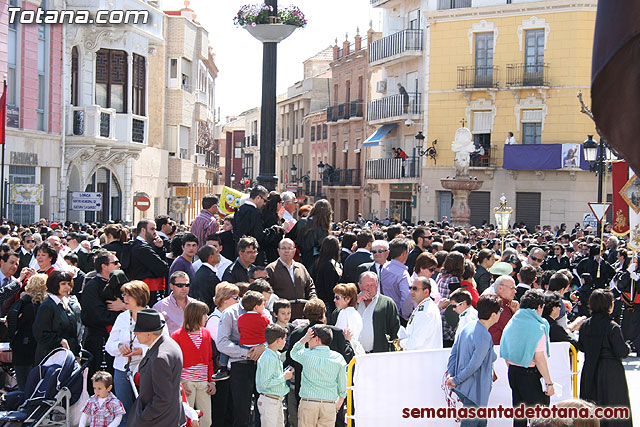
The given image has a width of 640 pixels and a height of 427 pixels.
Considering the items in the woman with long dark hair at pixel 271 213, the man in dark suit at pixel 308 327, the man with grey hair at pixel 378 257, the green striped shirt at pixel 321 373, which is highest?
the woman with long dark hair at pixel 271 213

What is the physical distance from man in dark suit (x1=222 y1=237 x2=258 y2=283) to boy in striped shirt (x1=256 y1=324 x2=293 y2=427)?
1.78 m

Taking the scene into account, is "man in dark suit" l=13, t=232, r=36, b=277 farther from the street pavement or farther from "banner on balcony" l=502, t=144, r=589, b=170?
"banner on balcony" l=502, t=144, r=589, b=170

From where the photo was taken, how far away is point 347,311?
8195mm

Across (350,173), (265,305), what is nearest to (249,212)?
(265,305)

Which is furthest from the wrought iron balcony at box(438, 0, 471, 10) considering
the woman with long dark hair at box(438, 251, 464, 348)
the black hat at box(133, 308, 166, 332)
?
the black hat at box(133, 308, 166, 332)

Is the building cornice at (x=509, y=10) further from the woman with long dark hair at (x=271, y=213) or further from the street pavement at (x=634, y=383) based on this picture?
the woman with long dark hair at (x=271, y=213)

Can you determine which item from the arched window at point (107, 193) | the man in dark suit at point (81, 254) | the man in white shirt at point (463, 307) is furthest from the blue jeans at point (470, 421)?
the arched window at point (107, 193)

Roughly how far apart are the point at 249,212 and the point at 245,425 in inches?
111

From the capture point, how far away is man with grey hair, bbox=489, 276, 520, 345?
873cm

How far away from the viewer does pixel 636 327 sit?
1426cm

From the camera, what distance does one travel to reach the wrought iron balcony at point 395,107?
132 ft

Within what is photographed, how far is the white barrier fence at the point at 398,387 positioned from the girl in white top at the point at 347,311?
32 centimetres

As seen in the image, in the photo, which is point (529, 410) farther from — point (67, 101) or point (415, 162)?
point (415, 162)

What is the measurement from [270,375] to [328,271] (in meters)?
2.70
